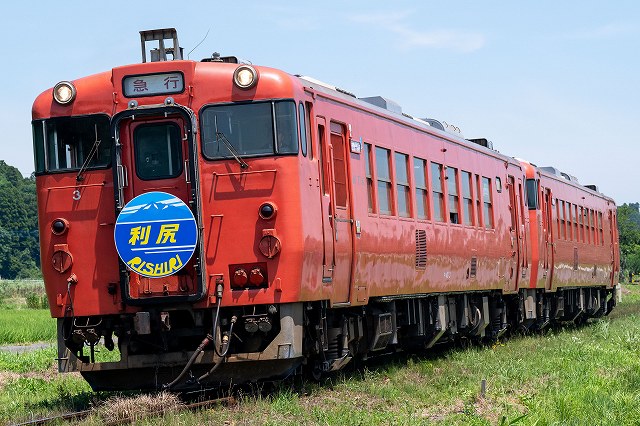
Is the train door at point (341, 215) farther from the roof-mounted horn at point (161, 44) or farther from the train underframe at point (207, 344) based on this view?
the roof-mounted horn at point (161, 44)

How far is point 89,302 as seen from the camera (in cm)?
1132

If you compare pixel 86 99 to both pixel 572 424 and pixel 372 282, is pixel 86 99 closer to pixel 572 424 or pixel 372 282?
pixel 372 282

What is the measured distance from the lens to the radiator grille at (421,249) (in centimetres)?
1488

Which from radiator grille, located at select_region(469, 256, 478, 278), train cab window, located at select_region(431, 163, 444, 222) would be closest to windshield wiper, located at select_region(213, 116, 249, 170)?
train cab window, located at select_region(431, 163, 444, 222)

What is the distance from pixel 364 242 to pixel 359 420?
3.66m

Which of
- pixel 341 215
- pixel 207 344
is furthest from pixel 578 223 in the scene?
pixel 207 344

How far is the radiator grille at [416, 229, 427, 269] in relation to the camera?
14.9m

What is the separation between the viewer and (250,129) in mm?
11195

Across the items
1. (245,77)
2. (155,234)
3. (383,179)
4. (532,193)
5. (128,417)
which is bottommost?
(128,417)

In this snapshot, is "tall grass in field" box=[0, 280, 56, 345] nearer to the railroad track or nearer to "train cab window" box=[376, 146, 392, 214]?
"train cab window" box=[376, 146, 392, 214]

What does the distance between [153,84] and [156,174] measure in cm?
88

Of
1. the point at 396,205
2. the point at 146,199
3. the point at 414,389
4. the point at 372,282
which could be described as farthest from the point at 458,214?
the point at 146,199

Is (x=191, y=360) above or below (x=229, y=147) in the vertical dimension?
below

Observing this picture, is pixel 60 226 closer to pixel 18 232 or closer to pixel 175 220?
pixel 175 220
